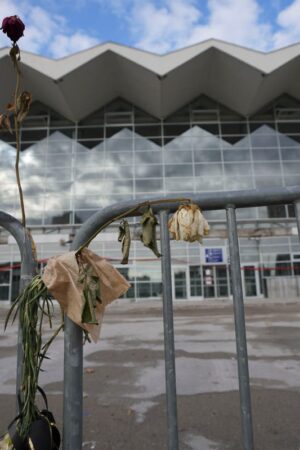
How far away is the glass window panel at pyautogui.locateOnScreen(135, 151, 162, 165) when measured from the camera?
841 inches

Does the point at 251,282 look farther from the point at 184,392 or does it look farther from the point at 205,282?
the point at 184,392

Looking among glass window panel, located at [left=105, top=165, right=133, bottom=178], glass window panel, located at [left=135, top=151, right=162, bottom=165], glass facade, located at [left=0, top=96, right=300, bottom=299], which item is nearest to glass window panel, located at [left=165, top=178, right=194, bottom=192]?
glass facade, located at [left=0, top=96, right=300, bottom=299]

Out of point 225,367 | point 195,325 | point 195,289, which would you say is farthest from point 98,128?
point 225,367

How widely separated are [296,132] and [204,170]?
20.4ft

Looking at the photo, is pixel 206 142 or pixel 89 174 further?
pixel 206 142

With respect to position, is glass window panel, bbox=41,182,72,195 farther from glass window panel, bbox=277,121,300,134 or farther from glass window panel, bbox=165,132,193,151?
glass window panel, bbox=277,121,300,134

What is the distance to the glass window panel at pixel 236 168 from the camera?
Result: 69.4 ft

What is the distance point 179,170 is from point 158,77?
5.16 meters

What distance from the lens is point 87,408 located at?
131 inches

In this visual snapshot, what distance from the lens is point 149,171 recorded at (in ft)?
69.7

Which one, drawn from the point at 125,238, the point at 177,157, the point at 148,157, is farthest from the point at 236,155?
the point at 125,238

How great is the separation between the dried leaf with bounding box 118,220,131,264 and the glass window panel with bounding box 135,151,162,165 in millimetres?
20563

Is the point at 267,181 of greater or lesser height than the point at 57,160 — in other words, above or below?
below

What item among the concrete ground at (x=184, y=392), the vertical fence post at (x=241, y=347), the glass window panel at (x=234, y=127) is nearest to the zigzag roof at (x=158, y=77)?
the glass window panel at (x=234, y=127)
